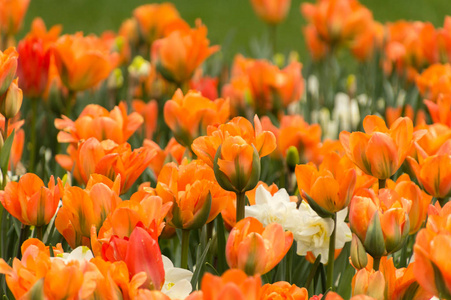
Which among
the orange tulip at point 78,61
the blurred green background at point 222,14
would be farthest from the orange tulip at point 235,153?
the blurred green background at point 222,14

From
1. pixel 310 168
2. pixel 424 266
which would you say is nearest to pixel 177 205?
pixel 310 168

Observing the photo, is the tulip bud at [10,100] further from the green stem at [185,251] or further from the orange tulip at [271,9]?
the orange tulip at [271,9]

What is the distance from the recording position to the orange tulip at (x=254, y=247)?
0.72 meters

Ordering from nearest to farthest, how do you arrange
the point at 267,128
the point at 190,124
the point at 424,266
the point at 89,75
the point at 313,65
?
the point at 424,266
the point at 190,124
the point at 267,128
the point at 89,75
the point at 313,65

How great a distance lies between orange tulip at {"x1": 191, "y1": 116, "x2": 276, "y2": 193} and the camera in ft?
2.74

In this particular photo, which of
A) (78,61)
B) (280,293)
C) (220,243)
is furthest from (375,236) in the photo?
(78,61)

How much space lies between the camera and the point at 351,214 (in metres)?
0.80

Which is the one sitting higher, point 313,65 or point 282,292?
point 282,292

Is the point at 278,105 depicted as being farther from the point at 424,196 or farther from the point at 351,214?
the point at 351,214

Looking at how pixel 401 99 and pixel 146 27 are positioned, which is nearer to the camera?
pixel 401 99

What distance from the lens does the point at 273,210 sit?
3.15ft

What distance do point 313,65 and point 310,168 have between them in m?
1.95

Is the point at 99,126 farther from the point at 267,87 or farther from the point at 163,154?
the point at 267,87

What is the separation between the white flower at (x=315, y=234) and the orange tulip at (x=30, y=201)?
0.35 meters
